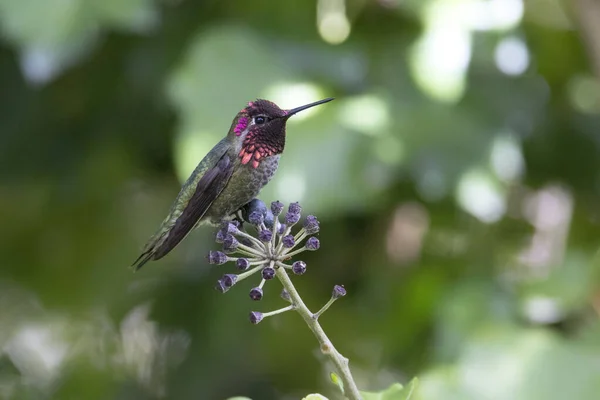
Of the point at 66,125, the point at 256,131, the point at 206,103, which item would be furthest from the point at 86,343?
the point at 256,131

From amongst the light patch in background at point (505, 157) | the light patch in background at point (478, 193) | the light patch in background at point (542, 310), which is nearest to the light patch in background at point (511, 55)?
the light patch in background at point (505, 157)

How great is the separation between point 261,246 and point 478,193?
123 cm

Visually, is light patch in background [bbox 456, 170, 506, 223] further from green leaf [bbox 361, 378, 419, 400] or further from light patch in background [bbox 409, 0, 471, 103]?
green leaf [bbox 361, 378, 419, 400]

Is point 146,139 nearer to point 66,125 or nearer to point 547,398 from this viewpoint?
A: point 66,125

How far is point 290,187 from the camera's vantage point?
49.4 inches

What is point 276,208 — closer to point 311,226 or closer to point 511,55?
point 311,226

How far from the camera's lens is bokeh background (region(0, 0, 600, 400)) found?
5.17 ft

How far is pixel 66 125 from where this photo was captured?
2078 mm

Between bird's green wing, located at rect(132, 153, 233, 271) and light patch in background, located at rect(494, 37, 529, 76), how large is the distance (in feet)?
4.25

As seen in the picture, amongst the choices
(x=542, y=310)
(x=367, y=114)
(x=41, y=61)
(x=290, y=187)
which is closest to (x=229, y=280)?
(x=290, y=187)

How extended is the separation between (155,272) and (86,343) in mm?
334

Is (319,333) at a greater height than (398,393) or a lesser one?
greater

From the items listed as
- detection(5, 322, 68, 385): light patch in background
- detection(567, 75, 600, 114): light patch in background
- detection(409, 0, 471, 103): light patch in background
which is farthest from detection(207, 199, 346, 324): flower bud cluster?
detection(567, 75, 600, 114): light patch in background

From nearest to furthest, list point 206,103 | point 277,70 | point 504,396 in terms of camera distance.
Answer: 1. point 504,396
2. point 206,103
3. point 277,70
